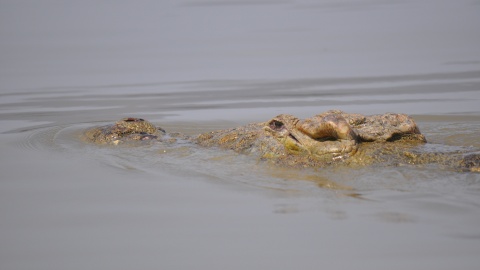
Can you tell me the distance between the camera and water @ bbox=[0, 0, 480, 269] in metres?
4.87

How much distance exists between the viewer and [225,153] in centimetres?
734

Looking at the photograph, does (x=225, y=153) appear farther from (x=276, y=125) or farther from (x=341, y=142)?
(x=341, y=142)

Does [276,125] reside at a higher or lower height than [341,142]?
higher

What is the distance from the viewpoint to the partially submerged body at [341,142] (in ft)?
21.4

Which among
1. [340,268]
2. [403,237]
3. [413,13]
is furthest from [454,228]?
[413,13]

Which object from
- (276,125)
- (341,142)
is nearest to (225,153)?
(276,125)

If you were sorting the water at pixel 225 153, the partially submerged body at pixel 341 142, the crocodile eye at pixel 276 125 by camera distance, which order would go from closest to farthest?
the water at pixel 225 153
the partially submerged body at pixel 341 142
the crocodile eye at pixel 276 125

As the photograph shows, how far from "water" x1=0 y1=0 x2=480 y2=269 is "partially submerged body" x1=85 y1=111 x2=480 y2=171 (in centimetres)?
20

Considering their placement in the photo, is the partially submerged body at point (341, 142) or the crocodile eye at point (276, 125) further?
the crocodile eye at point (276, 125)

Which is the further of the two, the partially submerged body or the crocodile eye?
the crocodile eye

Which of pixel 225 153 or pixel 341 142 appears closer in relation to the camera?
pixel 341 142

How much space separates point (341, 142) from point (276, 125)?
76cm

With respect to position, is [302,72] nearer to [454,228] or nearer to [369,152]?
[369,152]

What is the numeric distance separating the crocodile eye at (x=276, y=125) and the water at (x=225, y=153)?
15.3 inches
